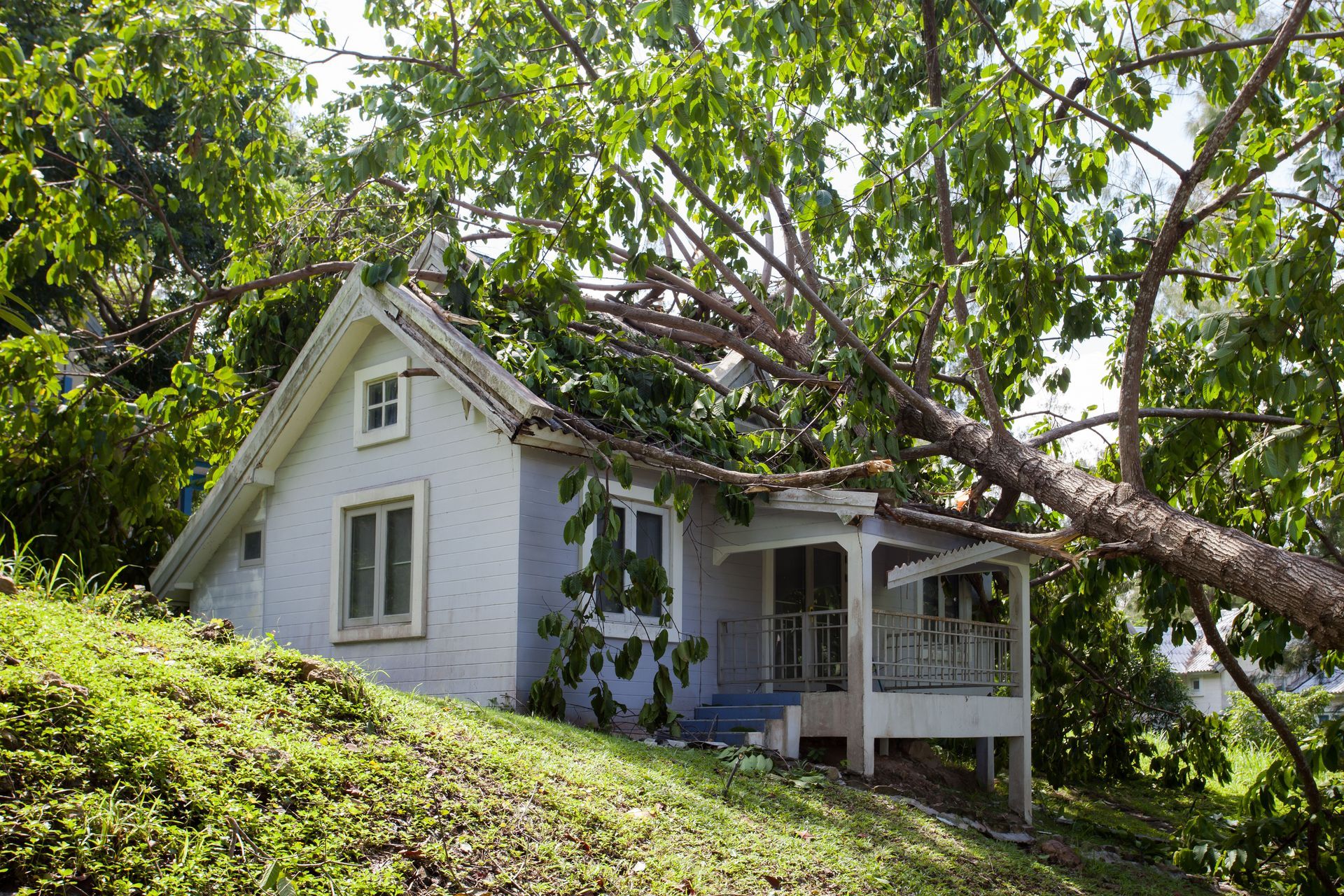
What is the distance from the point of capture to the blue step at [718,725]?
1189cm

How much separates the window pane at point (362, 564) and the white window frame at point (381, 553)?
0.07 m

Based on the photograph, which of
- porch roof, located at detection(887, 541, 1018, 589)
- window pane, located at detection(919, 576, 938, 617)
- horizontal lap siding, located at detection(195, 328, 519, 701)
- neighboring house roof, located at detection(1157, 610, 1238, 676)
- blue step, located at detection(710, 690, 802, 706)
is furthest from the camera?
neighboring house roof, located at detection(1157, 610, 1238, 676)

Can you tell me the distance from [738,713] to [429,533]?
12.7ft

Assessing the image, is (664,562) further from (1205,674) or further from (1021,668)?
(1205,674)

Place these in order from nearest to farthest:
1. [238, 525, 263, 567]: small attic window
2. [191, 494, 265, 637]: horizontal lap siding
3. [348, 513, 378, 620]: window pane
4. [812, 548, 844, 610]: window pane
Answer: [348, 513, 378, 620]: window pane < [191, 494, 265, 637]: horizontal lap siding < [238, 525, 263, 567]: small attic window < [812, 548, 844, 610]: window pane

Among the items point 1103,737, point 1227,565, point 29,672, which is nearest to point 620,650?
point 1227,565

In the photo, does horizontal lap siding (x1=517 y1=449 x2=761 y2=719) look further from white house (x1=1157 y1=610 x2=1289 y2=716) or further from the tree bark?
white house (x1=1157 y1=610 x2=1289 y2=716)

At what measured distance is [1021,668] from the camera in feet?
46.0

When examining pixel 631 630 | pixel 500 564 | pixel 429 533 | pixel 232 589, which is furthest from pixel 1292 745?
pixel 232 589

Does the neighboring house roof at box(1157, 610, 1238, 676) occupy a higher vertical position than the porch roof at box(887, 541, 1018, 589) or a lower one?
lower

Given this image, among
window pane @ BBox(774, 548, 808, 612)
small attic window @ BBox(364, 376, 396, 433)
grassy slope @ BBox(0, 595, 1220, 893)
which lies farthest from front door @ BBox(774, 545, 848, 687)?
small attic window @ BBox(364, 376, 396, 433)

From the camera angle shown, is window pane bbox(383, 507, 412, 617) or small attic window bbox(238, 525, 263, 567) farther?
small attic window bbox(238, 525, 263, 567)

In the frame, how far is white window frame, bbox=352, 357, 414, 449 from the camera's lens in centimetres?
1336

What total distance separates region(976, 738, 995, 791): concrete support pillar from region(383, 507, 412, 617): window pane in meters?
7.79
